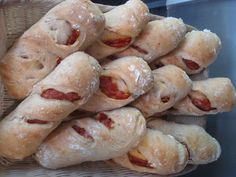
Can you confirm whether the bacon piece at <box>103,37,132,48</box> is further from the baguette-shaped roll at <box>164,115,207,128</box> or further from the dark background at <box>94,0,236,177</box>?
the dark background at <box>94,0,236,177</box>

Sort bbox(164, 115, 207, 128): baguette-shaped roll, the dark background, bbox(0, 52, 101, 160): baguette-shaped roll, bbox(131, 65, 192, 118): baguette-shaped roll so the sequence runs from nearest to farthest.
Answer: bbox(0, 52, 101, 160): baguette-shaped roll < bbox(131, 65, 192, 118): baguette-shaped roll < bbox(164, 115, 207, 128): baguette-shaped roll < the dark background

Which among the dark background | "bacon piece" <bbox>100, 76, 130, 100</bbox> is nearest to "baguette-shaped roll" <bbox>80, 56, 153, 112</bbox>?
"bacon piece" <bbox>100, 76, 130, 100</bbox>

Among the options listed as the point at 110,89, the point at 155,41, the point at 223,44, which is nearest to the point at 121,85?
the point at 110,89

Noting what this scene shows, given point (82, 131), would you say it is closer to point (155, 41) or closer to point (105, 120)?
point (105, 120)

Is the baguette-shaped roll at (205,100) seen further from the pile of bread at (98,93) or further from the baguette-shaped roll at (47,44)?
the baguette-shaped roll at (47,44)

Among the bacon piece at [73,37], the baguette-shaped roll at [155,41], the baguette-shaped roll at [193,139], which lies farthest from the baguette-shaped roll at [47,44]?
the baguette-shaped roll at [193,139]

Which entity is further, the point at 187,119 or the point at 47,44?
the point at 187,119
